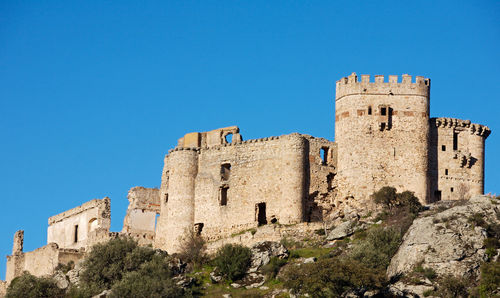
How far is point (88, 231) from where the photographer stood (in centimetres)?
7519

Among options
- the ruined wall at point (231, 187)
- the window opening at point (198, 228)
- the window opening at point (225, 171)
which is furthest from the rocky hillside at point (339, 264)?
the window opening at point (225, 171)

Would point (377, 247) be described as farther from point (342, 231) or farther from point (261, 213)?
point (261, 213)

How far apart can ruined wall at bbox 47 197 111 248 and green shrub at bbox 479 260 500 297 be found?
27.2 meters

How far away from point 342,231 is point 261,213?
6016mm

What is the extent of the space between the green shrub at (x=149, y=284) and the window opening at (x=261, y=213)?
7556 mm

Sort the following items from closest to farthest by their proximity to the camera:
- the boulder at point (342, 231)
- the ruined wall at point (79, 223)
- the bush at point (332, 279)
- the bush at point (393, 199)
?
the bush at point (332, 279)
the boulder at point (342, 231)
the bush at point (393, 199)
the ruined wall at point (79, 223)

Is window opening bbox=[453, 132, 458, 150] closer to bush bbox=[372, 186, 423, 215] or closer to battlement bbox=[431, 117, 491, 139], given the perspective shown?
battlement bbox=[431, 117, 491, 139]

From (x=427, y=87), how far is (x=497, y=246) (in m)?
12.1

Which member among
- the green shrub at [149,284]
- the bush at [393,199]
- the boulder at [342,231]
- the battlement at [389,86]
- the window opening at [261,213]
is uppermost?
the battlement at [389,86]

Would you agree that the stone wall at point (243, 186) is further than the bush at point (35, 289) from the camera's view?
Yes

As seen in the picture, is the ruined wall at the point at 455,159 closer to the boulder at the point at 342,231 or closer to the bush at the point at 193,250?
the boulder at the point at 342,231

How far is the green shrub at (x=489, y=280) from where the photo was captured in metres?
53.3

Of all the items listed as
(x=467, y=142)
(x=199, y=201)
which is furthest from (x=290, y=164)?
(x=467, y=142)

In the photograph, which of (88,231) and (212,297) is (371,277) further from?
(88,231)
